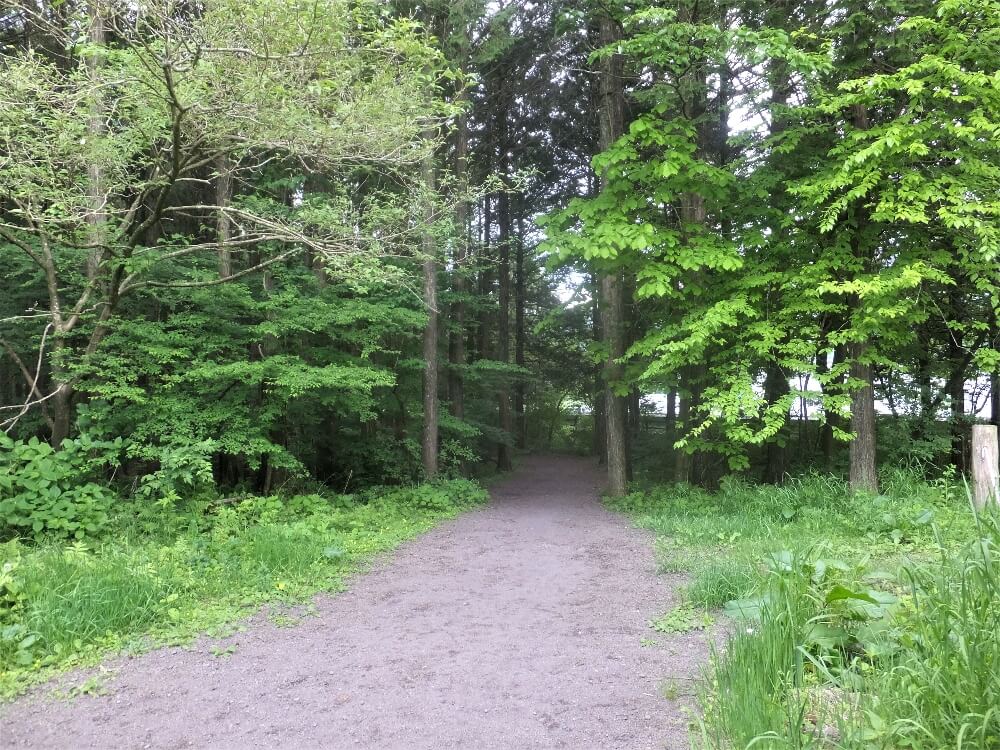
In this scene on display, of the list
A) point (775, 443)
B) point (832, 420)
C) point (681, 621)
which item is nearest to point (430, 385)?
point (775, 443)

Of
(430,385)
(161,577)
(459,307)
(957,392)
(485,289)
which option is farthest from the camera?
(485,289)

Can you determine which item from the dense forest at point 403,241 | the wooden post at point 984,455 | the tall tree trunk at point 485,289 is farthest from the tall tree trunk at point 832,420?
the tall tree trunk at point 485,289

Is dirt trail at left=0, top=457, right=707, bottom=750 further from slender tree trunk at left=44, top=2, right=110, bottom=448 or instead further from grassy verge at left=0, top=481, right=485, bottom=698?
slender tree trunk at left=44, top=2, right=110, bottom=448

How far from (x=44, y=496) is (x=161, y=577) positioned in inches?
97.4

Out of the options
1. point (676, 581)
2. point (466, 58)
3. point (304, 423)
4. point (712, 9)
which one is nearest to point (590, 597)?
point (676, 581)

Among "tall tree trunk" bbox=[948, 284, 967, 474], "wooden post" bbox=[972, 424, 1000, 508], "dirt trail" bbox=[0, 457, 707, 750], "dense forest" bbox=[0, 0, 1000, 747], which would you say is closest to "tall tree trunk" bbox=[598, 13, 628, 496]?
"dense forest" bbox=[0, 0, 1000, 747]

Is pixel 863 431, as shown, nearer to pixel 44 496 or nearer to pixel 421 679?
pixel 421 679

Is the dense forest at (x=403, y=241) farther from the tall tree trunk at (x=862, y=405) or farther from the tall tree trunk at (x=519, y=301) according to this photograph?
the tall tree trunk at (x=519, y=301)

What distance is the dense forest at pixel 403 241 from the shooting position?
5441mm

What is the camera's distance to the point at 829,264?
24.2ft

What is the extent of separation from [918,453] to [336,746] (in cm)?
878

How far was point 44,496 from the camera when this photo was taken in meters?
5.93

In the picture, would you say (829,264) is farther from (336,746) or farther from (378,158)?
(336,746)

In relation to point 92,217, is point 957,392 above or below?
below
